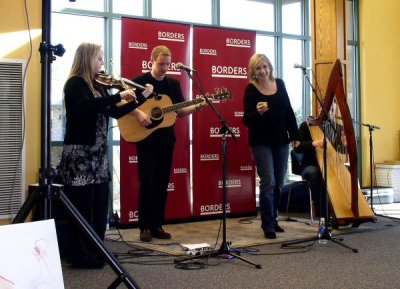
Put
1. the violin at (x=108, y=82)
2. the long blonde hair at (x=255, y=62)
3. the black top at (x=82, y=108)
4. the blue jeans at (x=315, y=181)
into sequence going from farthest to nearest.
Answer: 1. the blue jeans at (x=315, y=181)
2. the long blonde hair at (x=255, y=62)
3. the violin at (x=108, y=82)
4. the black top at (x=82, y=108)

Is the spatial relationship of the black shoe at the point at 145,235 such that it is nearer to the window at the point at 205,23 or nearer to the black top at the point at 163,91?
the black top at the point at 163,91

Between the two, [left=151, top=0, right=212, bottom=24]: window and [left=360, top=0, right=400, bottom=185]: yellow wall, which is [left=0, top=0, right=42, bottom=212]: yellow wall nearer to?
[left=151, top=0, right=212, bottom=24]: window

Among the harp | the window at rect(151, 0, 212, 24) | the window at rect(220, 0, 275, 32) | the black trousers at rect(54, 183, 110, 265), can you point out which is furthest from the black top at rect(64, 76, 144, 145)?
the window at rect(220, 0, 275, 32)

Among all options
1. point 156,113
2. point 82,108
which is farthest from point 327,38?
point 82,108

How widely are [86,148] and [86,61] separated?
56cm

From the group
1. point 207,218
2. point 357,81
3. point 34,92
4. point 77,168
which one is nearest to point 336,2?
point 357,81

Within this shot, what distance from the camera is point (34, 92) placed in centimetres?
446

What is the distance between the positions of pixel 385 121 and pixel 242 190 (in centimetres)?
313

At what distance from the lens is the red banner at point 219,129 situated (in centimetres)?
495

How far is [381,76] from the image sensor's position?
23.4 feet

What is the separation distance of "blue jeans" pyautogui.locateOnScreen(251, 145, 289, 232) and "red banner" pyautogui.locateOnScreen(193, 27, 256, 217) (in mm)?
1025

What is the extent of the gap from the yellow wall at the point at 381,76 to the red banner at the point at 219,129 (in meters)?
2.52

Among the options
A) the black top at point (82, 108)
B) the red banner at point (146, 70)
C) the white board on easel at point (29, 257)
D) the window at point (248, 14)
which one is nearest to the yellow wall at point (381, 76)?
the window at point (248, 14)

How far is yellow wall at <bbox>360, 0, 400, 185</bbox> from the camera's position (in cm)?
697
